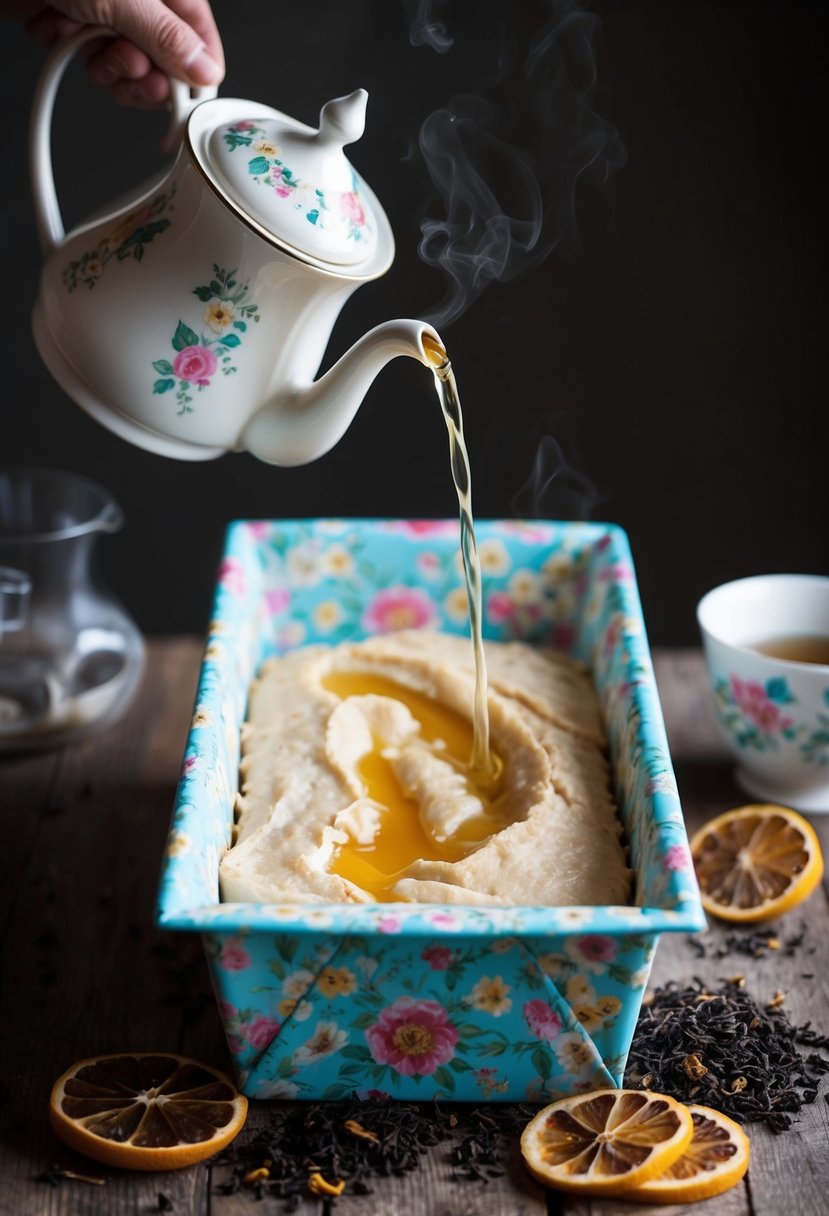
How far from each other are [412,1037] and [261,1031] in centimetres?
18

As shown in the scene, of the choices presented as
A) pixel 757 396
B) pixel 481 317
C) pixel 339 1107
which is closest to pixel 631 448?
pixel 757 396

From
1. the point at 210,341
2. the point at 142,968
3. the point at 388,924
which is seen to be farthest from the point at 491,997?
the point at 210,341

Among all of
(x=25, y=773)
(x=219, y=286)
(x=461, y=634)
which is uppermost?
(x=219, y=286)

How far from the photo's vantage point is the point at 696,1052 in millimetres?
1739

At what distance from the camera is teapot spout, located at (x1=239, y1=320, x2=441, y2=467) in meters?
1.70

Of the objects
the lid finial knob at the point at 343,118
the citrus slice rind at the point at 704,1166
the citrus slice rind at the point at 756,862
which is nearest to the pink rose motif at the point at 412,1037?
the citrus slice rind at the point at 704,1166

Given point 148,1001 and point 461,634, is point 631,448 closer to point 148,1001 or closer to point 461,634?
point 461,634

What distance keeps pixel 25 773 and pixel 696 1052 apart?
1.29 m

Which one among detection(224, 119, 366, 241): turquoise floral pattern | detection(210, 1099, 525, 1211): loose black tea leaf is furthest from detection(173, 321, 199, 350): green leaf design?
detection(210, 1099, 525, 1211): loose black tea leaf

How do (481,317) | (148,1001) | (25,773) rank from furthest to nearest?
(481,317), (25,773), (148,1001)

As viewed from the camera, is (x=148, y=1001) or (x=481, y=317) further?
(x=481, y=317)

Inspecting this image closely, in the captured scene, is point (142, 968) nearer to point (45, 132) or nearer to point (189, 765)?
point (189, 765)

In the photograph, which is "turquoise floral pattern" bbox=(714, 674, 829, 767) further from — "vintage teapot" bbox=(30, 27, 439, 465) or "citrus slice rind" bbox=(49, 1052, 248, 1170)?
"citrus slice rind" bbox=(49, 1052, 248, 1170)

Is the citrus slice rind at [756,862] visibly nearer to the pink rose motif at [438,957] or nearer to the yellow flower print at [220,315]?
the pink rose motif at [438,957]
